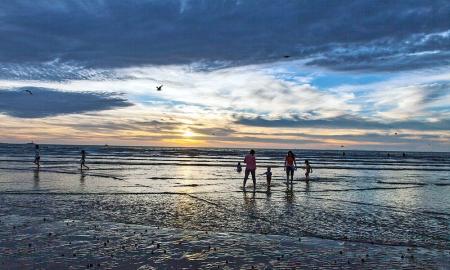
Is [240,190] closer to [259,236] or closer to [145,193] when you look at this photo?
[145,193]

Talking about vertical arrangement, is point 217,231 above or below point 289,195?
below

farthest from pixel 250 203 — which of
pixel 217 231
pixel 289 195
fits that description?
pixel 217 231

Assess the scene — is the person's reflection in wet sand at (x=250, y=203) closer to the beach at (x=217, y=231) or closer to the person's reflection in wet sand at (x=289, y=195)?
Result: the beach at (x=217, y=231)

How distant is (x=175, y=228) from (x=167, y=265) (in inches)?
149

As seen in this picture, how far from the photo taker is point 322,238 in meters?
12.1

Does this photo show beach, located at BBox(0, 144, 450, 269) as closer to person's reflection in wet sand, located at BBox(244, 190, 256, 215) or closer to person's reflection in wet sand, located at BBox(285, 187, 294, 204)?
person's reflection in wet sand, located at BBox(244, 190, 256, 215)

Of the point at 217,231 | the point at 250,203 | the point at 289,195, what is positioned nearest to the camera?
the point at 217,231


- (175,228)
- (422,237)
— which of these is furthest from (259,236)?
(422,237)

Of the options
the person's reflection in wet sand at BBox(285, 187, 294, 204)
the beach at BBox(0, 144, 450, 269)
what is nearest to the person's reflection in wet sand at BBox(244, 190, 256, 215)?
the beach at BBox(0, 144, 450, 269)

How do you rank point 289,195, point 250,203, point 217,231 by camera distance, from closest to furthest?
point 217,231 → point 250,203 → point 289,195

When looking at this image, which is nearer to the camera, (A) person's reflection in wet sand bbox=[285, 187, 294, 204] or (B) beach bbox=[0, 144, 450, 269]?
(B) beach bbox=[0, 144, 450, 269]

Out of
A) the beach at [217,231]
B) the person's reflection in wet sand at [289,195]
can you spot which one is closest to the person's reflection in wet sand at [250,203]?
the beach at [217,231]

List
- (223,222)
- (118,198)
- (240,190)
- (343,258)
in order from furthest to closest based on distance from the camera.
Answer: (240,190) < (118,198) < (223,222) < (343,258)

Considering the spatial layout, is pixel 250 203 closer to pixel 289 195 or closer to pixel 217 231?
pixel 289 195
